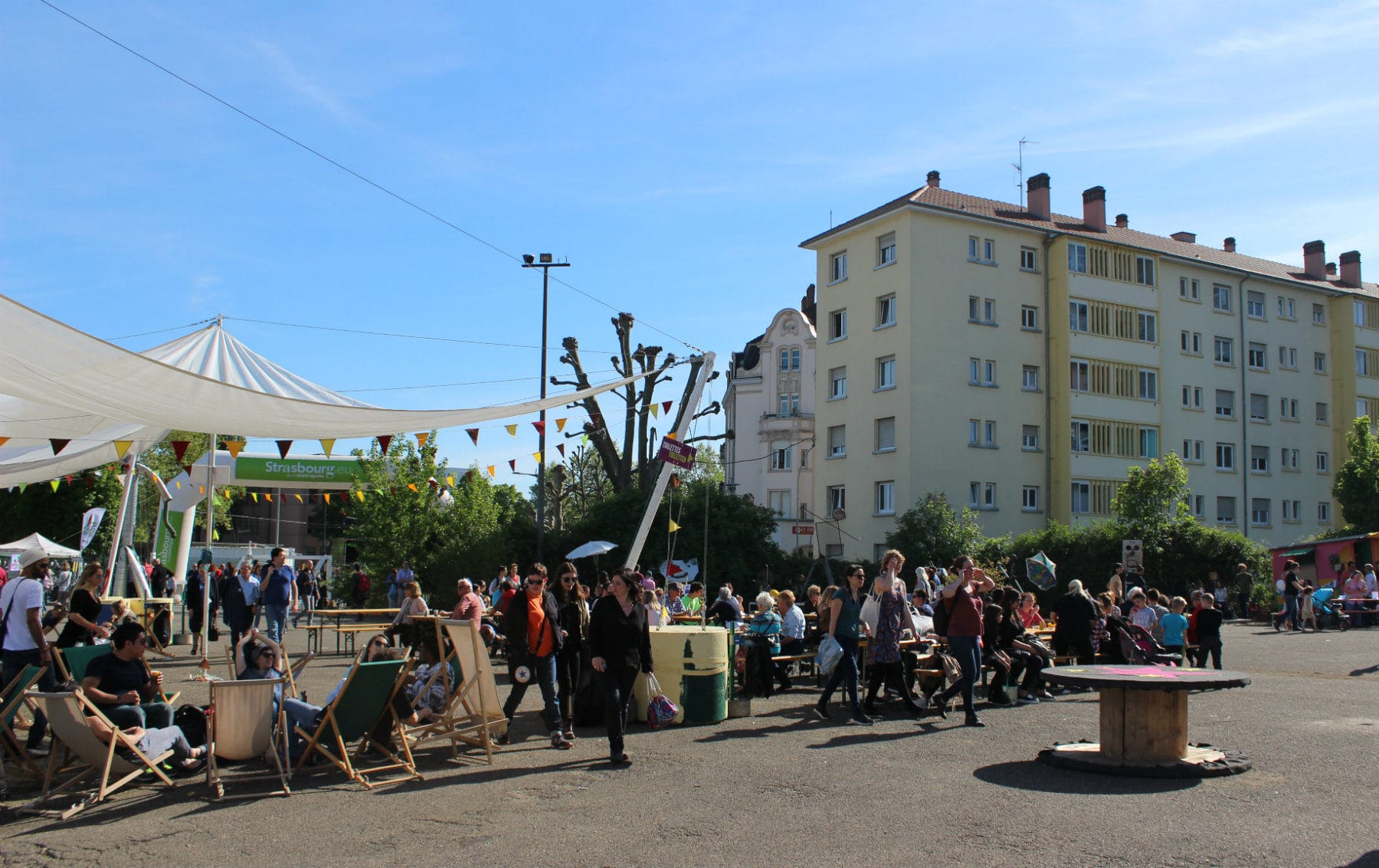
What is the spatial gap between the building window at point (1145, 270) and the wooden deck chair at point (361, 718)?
40.8 metres

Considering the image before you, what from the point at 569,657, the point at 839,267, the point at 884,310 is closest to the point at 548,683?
the point at 569,657

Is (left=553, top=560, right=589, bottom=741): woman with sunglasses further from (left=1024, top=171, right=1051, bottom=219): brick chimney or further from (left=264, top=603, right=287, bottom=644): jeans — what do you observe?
(left=1024, top=171, right=1051, bottom=219): brick chimney

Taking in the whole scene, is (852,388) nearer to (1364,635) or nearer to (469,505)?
(469,505)

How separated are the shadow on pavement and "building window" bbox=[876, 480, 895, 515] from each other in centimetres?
2995

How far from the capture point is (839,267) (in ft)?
139

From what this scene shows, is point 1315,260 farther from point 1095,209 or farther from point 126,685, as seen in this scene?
point 126,685

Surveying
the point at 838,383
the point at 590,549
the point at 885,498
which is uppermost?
the point at 838,383

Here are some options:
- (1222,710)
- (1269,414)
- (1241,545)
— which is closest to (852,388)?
(1241,545)

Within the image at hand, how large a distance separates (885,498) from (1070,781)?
3110cm

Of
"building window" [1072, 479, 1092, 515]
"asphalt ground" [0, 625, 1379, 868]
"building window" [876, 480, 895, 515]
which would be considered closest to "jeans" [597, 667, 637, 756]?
"asphalt ground" [0, 625, 1379, 868]

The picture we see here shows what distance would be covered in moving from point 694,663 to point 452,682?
2.55 meters

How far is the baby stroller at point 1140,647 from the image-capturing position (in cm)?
1432

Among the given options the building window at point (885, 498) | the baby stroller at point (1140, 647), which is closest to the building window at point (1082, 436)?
the building window at point (885, 498)

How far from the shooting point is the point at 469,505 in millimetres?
34031
